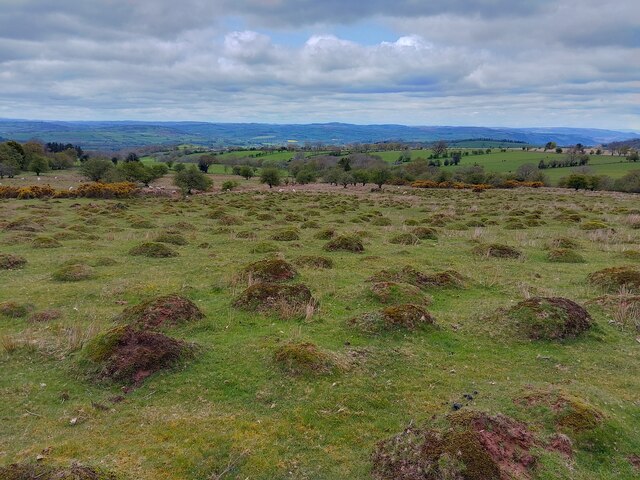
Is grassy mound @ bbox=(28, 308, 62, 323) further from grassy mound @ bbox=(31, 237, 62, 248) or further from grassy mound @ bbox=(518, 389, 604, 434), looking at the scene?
grassy mound @ bbox=(31, 237, 62, 248)

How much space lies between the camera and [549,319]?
13.8 meters

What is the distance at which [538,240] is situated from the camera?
30.0 m

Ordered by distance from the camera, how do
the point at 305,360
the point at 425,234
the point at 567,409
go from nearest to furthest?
1. the point at 567,409
2. the point at 305,360
3. the point at 425,234

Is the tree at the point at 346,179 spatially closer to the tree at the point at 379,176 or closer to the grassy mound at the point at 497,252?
the tree at the point at 379,176

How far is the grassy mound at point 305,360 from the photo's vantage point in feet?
36.3

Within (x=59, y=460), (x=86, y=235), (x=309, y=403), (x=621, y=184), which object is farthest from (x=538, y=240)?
(x=621, y=184)

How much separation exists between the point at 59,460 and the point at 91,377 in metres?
3.51

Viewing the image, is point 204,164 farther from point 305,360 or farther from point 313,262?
point 305,360

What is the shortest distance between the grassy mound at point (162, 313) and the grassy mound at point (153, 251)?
1137 centimetres

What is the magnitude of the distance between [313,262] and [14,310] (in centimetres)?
1279

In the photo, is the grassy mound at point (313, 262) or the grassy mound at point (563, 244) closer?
the grassy mound at point (313, 262)

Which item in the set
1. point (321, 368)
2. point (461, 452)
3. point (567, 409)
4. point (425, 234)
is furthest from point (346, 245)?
point (461, 452)

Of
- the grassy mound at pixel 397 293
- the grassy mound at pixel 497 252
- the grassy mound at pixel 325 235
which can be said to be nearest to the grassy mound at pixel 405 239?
the grassy mound at pixel 325 235

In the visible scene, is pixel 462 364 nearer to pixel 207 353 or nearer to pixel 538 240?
pixel 207 353
